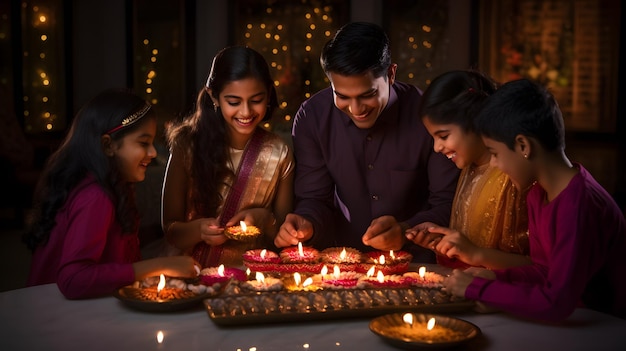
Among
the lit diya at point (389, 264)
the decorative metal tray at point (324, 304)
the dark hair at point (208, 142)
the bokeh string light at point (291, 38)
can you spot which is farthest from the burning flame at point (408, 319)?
the bokeh string light at point (291, 38)

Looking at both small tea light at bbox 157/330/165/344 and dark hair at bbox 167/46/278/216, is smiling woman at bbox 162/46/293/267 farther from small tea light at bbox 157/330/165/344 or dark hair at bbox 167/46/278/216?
small tea light at bbox 157/330/165/344

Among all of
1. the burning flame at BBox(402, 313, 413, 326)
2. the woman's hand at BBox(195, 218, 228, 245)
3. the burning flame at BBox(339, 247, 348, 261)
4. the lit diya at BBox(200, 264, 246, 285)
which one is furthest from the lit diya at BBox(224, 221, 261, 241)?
the burning flame at BBox(402, 313, 413, 326)

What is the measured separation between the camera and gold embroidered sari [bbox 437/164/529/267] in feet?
9.44

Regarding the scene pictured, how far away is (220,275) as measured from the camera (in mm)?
2588

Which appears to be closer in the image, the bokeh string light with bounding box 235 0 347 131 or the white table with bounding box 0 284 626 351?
the white table with bounding box 0 284 626 351

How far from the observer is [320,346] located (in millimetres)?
1995

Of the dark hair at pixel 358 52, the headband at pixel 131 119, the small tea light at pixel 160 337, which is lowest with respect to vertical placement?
the small tea light at pixel 160 337

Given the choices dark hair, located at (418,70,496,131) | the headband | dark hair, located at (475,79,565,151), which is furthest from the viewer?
dark hair, located at (418,70,496,131)

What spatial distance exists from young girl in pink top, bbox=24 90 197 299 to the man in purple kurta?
2.75 ft

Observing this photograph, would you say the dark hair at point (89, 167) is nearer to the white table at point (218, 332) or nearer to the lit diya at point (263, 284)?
the white table at point (218, 332)

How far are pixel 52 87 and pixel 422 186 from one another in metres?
6.69

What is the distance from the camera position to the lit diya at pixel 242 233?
2.93m

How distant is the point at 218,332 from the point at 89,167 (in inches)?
35.5

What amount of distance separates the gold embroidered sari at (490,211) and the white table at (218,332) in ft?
2.00
